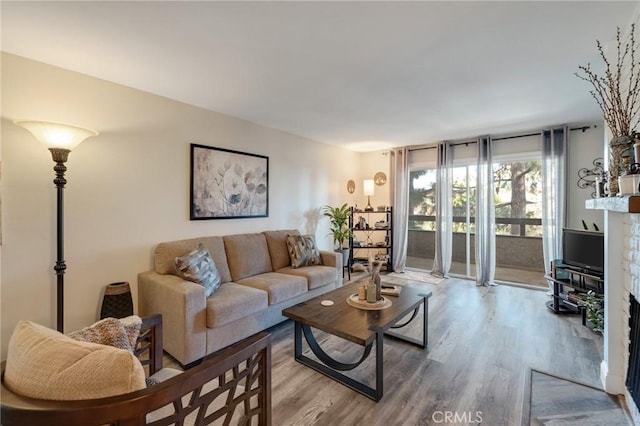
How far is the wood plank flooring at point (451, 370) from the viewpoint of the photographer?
173 cm

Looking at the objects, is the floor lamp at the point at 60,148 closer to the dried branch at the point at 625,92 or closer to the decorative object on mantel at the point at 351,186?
the dried branch at the point at 625,92

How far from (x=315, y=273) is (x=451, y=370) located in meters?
1.64

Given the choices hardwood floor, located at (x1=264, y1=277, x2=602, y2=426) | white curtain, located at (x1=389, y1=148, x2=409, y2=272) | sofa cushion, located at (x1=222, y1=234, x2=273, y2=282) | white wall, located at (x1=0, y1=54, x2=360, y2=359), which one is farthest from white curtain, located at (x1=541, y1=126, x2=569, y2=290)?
white wall, located at (x1=0, y1=54, x2=360, y2=359)

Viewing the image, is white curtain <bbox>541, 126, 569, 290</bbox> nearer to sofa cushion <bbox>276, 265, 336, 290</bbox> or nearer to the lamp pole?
sofa cushion <bbox>276, 265, 336, 290</bbox>

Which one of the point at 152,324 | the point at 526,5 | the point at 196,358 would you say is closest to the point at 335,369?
the point at 196,358

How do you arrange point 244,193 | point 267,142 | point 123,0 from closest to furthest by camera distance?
point 123,0 → point 244,193 → point 267,142

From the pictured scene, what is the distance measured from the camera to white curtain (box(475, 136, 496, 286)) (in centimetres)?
435

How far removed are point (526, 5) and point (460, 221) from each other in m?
3.90

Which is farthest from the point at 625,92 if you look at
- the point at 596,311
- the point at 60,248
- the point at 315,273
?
the point at 60,248

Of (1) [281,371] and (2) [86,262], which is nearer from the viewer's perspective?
(1) [281,371]

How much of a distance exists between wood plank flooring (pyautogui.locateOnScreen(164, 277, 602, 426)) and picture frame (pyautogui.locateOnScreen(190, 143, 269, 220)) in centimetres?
150

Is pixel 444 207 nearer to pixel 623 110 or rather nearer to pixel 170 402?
pixel 623 110

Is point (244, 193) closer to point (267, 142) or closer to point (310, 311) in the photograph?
point (267, 142)

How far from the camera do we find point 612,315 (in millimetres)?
1898
